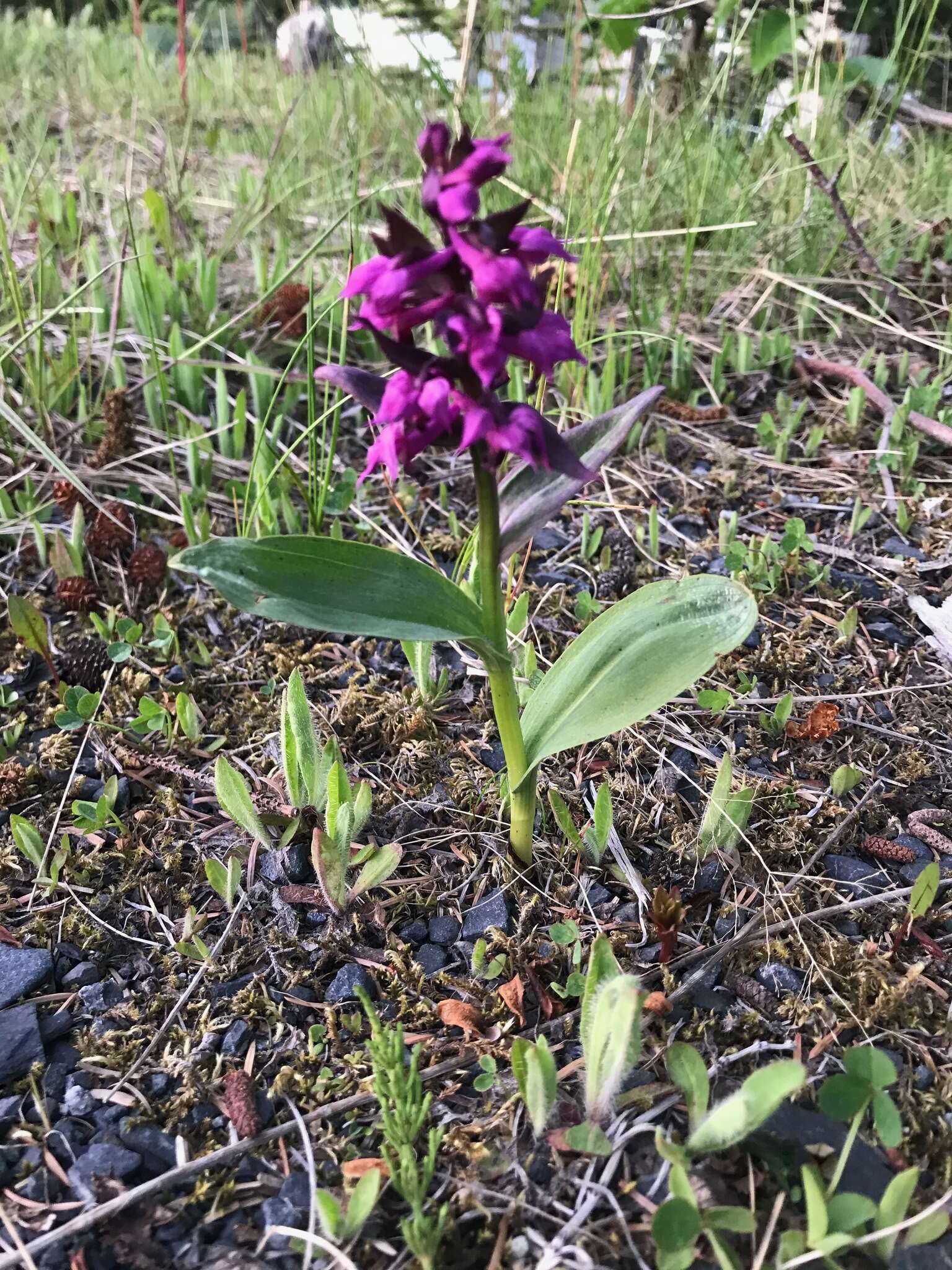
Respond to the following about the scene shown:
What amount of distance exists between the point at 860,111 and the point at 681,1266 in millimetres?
5971

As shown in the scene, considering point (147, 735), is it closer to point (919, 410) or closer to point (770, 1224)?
point (770, 1224)

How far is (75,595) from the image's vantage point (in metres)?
1.80

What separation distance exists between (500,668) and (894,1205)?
28.2 inches

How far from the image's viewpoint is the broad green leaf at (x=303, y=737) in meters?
1.31

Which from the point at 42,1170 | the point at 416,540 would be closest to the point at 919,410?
the point at 416,540

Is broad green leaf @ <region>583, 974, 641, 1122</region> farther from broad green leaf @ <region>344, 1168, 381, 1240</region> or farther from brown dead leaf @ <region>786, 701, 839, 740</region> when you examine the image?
brown dead leaf @ <region>786, 701, 839, 740</region>

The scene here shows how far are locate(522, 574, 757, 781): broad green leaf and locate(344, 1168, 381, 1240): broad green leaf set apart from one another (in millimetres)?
527

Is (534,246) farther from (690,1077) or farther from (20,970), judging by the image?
(20,970)

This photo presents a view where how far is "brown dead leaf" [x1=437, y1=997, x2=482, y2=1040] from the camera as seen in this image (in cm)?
112

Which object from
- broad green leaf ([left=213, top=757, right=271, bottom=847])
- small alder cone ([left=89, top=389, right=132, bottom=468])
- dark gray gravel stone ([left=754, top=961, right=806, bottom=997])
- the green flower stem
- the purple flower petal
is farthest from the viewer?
small alder cone ([left=89, top=389, right=132, bottom=468])

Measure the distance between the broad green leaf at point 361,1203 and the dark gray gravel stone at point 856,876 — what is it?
0.78m

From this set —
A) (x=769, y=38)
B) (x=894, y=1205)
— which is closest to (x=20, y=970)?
(x=894, y=1205)

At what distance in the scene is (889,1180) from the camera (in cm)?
95

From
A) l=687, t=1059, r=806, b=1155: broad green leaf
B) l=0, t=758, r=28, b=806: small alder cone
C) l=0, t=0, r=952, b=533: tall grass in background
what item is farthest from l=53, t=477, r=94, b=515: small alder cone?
l=687, t=1059, r=806, b=1155: broad green leaf
